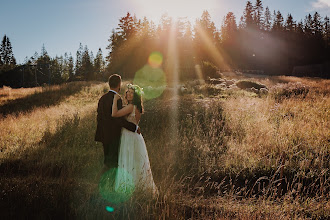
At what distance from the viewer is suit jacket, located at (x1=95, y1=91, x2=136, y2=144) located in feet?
13.4

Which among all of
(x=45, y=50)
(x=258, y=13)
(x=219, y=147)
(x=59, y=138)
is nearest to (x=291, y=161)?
(x=219, y=147)

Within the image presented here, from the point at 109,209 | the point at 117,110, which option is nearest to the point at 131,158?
the point at 117,110

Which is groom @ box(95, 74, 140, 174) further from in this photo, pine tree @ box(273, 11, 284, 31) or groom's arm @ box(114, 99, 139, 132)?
pine tree @ box(273, 11, 284, 31)

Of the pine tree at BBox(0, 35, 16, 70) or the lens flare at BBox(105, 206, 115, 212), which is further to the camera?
the pine tree at BBox(0, 35, 16, 70)

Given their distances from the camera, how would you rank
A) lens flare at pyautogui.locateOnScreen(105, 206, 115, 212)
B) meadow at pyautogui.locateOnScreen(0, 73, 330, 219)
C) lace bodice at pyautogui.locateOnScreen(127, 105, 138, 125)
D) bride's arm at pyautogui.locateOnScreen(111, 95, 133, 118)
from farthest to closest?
lace bodice at pyautogui.locateOnScreen(127, 105, 138, 125)
bride's arm at pyautogui.locateOnScreen(111, 95, 133, 118)
meadow at pyautogui.locateOnScreen(0, 73, 330, 219)
lens flare at pyautogui.locateOnScreen(105, 206, 115, 212)

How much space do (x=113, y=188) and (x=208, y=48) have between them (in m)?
53.5

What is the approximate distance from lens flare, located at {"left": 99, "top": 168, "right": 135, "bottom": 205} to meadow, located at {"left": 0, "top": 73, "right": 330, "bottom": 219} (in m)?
0.11

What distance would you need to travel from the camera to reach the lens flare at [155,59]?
117 feet

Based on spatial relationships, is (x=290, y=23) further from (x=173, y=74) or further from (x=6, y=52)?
(x=6, y=52)

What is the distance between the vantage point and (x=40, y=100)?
17.2 m

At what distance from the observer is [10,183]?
4.20 meters

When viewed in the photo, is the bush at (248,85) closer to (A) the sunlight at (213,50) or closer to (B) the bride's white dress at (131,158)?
(B) the bride's white dress at (131,158)

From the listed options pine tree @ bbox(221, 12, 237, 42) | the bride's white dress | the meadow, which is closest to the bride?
the bride's white dress

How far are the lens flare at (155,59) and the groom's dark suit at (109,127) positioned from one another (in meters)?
31.2
